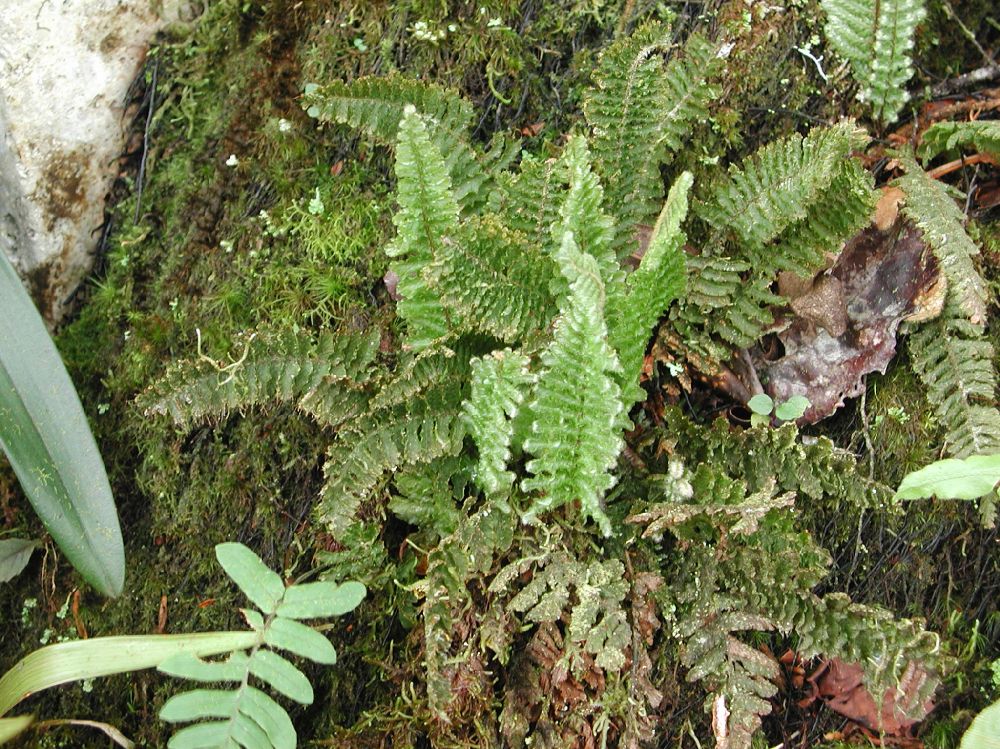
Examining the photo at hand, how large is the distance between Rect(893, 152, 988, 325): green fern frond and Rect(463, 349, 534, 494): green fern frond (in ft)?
3.74

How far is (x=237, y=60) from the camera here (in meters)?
2.85

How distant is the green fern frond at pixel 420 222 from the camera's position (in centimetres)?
204

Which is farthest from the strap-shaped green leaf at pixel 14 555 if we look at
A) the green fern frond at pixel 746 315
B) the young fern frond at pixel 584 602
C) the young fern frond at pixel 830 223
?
the young fern frond at pixel 830 223

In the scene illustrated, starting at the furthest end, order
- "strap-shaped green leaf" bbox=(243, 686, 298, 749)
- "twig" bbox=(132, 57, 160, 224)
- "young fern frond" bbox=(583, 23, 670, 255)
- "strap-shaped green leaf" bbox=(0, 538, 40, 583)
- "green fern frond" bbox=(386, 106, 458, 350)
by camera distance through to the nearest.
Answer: "twig" bbox=(132, 57, 160, 224) → "strap-shaped green leaf" bbox=(0, 538, 40, 583) → "young fern frond" bbox=(583, 23, 670, 255) → "green fern frond" bbox=(386, 106, 458, 350) → "strap-shaped green leaf" bbox=(243, 686, 298, 749)

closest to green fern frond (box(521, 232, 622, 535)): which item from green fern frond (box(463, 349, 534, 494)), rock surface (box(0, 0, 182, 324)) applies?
green fern frond (box(463, 349, 534, 494))

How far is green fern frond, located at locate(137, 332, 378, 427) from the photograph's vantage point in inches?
85.9

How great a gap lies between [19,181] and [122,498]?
1.10 m

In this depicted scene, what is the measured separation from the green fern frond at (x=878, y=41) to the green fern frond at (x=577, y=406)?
121 cm

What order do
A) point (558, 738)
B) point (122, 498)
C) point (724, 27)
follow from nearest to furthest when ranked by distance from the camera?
point (558, 738)
point (724, 27)
point (122, 498)

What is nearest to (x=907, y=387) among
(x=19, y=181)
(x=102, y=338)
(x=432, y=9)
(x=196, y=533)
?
(x=432, y=9)

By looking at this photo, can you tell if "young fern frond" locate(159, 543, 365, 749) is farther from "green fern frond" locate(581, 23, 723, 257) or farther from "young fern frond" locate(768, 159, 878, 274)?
"young fern frond" locate(768, 159, 878, 274)

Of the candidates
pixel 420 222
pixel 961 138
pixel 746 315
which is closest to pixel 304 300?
pixel 420 222

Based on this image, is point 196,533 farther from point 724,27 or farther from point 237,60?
point 724,27

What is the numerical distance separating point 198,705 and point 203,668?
8 cm
